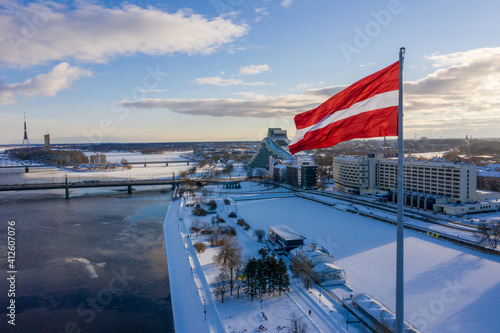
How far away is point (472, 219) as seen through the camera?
1469 centimetres

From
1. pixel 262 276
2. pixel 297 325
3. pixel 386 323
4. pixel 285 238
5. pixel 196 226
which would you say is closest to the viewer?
pixel 386 323

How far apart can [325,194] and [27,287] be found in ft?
60.3

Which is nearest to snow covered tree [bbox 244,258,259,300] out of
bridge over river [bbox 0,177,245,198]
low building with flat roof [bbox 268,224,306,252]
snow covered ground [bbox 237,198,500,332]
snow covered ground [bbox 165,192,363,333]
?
snow covered ground [bbox 165,192,363,333]

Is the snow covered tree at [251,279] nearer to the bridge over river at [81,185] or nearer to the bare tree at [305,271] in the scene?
the bare tree at [305,271]

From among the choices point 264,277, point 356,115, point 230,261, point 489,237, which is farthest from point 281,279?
point 489,237

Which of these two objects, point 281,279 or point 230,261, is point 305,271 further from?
point 230,261

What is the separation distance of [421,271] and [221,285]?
5558 millimetres

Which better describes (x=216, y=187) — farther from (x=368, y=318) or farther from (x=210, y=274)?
(x=368, y=318)

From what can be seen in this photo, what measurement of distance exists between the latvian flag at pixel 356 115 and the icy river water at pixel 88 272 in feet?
19.0

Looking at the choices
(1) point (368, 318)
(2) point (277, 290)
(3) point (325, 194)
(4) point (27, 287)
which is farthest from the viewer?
(3) point (325, 194)

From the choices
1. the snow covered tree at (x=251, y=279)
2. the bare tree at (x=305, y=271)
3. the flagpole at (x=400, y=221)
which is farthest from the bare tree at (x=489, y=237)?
the flagpole at (x=400, y=221)

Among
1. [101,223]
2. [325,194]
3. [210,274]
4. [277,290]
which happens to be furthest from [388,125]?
[325,194]

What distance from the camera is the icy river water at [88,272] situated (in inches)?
289

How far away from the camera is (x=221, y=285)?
8.24m
